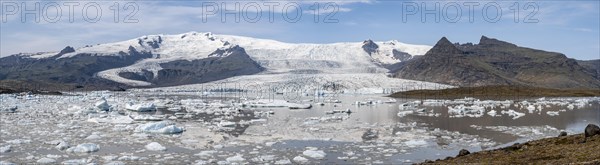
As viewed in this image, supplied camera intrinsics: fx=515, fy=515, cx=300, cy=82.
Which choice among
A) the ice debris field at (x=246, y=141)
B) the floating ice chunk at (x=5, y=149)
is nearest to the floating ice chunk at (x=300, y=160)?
the ice debris field at (x=246, y=141)

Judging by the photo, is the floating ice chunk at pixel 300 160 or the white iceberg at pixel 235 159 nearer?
the floating ice chunk at pixel 300 160

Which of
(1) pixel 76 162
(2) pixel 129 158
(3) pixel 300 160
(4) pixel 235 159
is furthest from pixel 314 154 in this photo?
(1) pixel 76 162

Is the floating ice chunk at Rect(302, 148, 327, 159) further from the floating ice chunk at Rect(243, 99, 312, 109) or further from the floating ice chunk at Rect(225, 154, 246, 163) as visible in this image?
the floating ice chunk at Rect(243, 99, 312, 109)

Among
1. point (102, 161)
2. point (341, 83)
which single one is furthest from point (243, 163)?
point (341, 83)

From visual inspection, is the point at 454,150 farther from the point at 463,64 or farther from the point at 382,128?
the point at 463,64

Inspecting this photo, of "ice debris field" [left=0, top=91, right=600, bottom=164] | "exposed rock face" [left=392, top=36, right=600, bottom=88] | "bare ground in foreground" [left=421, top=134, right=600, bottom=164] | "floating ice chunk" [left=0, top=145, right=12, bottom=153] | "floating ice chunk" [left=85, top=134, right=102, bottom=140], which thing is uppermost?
"exposed rock face" [left=392, top=36, right=600, bottom=88]

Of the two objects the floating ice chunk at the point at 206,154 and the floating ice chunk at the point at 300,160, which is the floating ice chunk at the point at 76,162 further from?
the floating ice chunk at the point at 300,160

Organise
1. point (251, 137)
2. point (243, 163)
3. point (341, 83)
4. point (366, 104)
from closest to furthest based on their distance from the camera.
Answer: point (243, 163), point (251, 137), point (366, 104), point (341, 83)

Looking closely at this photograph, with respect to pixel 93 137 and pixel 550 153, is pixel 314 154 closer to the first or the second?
pixel 550 153

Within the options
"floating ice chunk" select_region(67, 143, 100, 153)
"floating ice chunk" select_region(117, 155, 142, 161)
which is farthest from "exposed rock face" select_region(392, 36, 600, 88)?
"floating ice chunk" select_region(117, 155, 142, 161)

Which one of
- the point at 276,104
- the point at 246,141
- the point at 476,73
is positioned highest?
the point at 476,73

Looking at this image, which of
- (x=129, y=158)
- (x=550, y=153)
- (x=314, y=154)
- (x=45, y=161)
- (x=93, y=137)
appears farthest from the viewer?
(x=93, y=137)
